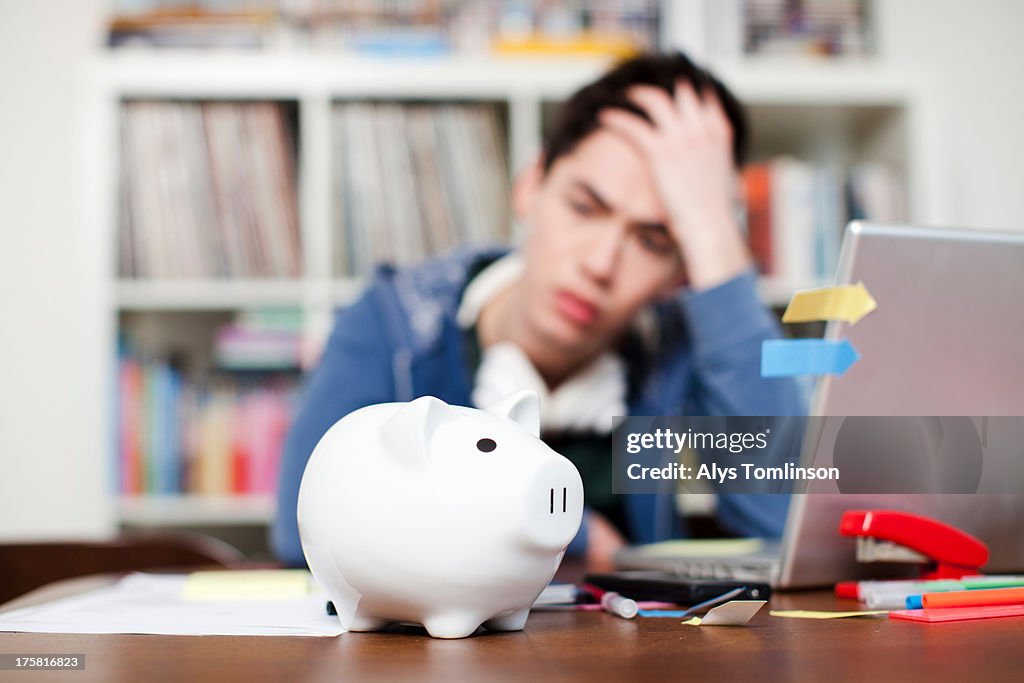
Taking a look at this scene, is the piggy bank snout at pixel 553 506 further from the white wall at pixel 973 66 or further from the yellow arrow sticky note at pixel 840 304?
the white wall at pixel 973 66

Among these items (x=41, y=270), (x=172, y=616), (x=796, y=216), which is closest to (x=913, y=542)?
(x=172, y=616)

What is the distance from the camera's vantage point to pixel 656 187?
1314mm

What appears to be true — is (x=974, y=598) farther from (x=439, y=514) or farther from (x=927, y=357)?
(x=439, y=514)

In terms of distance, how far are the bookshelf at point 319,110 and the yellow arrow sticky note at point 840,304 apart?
4.11ft

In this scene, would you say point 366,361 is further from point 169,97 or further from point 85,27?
point 85,27

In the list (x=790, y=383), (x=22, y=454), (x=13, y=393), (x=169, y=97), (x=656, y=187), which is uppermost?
(x=169, y=97)

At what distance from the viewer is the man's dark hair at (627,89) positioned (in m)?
1.40

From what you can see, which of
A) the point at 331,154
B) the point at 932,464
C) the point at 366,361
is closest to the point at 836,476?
the point at 932,464

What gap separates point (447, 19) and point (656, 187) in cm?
102

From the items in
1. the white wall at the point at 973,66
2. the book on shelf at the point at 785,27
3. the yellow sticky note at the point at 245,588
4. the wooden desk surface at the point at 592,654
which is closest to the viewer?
the wooden desk surface at the point at 592,654

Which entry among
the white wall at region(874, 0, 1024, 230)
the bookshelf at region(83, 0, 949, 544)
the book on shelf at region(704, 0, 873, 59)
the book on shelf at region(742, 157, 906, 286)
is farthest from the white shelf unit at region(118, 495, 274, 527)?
the white wall at region(874, 0, 1024, 230)


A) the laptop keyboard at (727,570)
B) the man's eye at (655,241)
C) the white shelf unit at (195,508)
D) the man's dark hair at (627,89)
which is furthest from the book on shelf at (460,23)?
the laptop keyboard at (727,570)

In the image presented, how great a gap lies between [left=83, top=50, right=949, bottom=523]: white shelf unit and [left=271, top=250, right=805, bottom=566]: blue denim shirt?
1.50 feet

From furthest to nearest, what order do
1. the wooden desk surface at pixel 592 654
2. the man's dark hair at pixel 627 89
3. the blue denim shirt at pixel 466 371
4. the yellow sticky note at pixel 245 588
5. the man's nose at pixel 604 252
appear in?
the man's dark hair at pixel 627 89
the man's nose at pixel 604 252
the blue denim shirt at pixel 466 371
the yellow sticky note at pixel 245 588
the wooden desk surface at pixel 592 654
